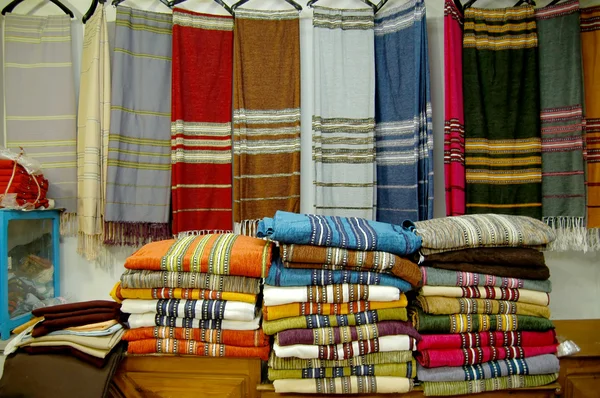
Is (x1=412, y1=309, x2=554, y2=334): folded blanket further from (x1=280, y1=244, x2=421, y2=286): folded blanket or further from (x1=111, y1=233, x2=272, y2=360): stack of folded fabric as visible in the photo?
(x1=111, y1=233, x2=272, y2=360): stack of folded fabric

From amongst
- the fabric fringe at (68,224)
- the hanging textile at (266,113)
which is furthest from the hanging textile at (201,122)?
the fabric fringe at (68,224)

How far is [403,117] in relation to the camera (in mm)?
1268

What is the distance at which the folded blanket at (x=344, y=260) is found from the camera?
74cm

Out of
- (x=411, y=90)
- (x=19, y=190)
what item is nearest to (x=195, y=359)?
(x=19, y=190)

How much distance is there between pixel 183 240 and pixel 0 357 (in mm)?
785

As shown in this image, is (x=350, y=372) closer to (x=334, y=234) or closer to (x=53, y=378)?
(x=334, y=234)

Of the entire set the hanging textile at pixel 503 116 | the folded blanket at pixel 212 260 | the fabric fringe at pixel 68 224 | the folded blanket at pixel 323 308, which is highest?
the hanging textile at pixel 503 116

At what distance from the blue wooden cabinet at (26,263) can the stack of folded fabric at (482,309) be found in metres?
1.30

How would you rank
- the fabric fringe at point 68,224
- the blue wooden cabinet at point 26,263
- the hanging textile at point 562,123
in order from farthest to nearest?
the fabric fringe at point 68,224, the hanging textile at point 562,123, the blue wooden cabinet at point 26,263

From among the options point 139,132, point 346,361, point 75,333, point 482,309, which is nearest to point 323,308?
point 346,361

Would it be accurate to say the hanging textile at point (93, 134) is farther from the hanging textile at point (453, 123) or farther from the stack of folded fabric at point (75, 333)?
the hanging textile at point (453, 123)

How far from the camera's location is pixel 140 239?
1319mm

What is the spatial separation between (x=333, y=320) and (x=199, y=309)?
0.32m

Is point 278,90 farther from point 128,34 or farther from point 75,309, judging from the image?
point 75,309
